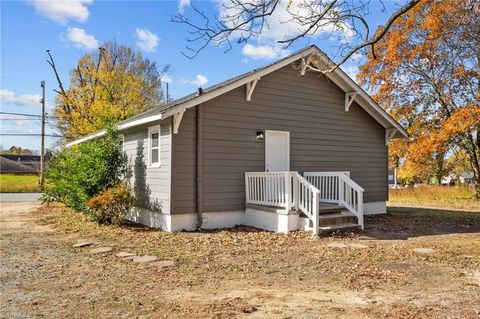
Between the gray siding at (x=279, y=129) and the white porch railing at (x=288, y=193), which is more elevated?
the gray siding at (x=279, y=129)

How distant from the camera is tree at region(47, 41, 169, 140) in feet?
81.2

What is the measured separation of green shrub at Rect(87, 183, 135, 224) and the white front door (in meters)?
3.97

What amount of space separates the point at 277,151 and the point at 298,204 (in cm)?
231

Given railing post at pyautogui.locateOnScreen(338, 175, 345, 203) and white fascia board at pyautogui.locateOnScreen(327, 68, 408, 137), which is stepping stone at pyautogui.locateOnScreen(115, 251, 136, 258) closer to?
railing post at pyautogui.locateOnScreen(338, 175, 345, 203)

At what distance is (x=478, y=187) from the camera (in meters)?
19.9

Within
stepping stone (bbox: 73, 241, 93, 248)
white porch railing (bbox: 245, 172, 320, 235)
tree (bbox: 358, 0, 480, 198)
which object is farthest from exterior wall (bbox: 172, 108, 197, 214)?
tree (bbox: 358, 0, 480, 198)

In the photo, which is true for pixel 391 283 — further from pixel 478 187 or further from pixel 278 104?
pixel 478 187

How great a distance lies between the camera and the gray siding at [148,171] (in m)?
9.60

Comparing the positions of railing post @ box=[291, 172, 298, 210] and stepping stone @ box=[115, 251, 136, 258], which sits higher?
railing post @ box=[291, 172, 298, 210]

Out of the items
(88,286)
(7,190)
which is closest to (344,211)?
(88,286)

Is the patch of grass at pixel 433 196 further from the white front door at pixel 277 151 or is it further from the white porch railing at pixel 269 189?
the white porch railing at pixel 269 189

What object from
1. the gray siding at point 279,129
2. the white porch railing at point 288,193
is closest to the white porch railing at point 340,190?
the gray siding at point 279,129

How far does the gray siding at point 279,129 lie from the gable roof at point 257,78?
0.96ft

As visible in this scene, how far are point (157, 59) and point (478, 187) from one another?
25.5 metres
